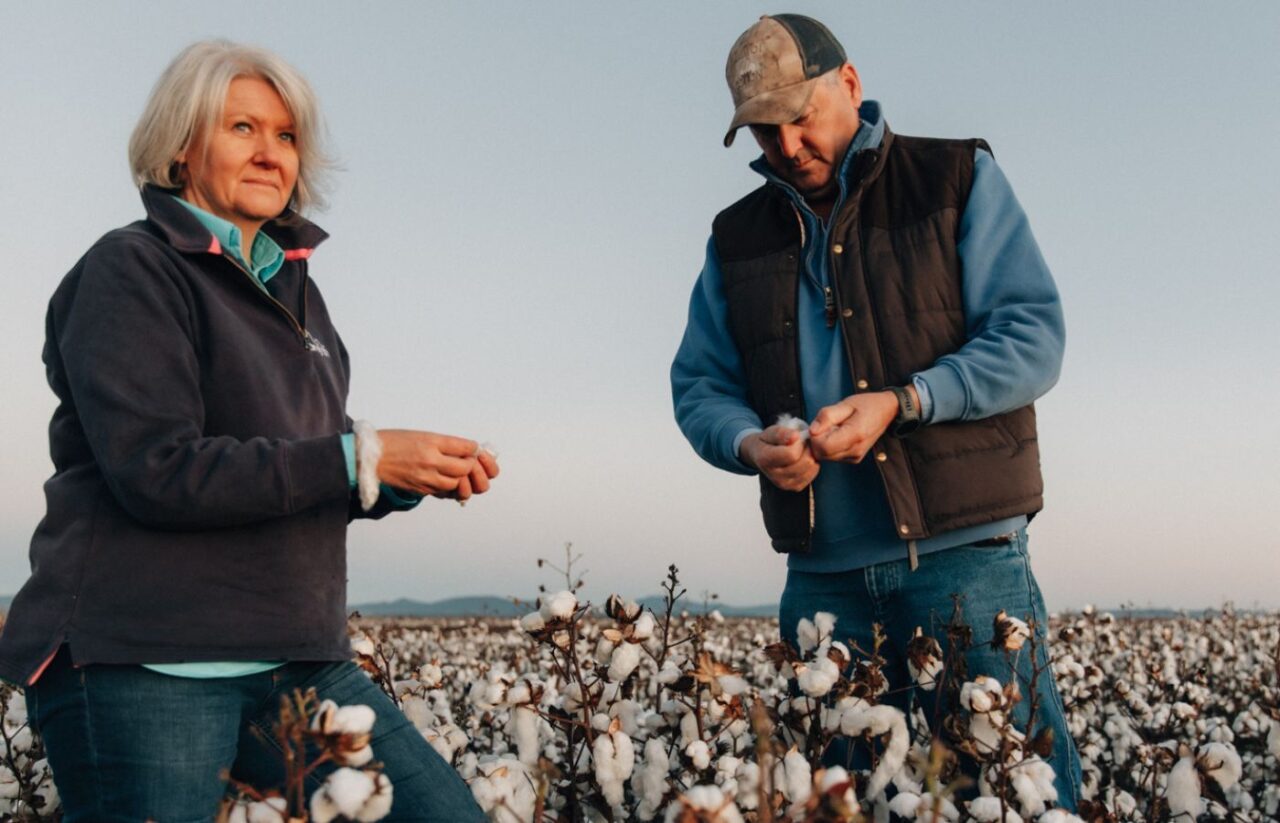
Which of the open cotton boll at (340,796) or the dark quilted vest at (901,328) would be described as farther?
the dark quilted vest at (901,328)

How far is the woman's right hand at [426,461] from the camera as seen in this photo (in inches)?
78.4

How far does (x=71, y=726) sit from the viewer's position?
6.24ft

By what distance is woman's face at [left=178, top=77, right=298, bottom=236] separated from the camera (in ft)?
7.32

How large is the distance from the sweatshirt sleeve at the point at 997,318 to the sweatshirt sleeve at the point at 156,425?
4.55ft

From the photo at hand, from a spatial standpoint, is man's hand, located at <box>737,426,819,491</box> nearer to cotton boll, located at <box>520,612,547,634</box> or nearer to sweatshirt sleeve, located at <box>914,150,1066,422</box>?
sweatshirt sleeve, located at <box>914,150,1066,422</box>

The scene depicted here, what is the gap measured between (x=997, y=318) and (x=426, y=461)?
1.44 m

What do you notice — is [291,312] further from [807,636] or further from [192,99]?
[807,636]

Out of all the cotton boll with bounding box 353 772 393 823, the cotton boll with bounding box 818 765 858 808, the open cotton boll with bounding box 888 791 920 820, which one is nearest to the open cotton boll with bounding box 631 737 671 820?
the open cotton boll with bounding box 888 791 920 820

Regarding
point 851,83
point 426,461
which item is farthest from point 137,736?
point 851,83

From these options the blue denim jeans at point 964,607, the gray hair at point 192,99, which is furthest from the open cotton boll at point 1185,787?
the gray hair at point 192,99

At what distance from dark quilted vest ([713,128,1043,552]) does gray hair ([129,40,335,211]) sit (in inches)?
49.6

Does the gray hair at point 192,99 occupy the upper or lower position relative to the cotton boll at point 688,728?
upper

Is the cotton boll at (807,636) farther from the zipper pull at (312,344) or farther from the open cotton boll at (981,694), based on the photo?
the zipper pull at (312,344)

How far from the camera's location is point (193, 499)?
1874 mm
